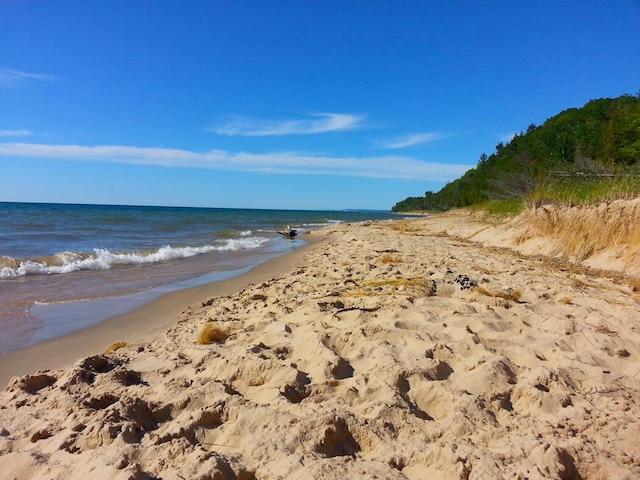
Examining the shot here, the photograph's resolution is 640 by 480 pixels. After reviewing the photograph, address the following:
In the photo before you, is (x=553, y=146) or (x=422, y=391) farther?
(x=553, y=146)

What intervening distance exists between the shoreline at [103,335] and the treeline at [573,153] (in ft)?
32.6

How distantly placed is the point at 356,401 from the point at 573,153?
40.6 meters

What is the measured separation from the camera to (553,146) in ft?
139

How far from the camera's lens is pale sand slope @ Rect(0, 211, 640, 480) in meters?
2.11

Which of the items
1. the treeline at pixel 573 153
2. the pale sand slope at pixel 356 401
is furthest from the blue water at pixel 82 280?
the treeline at pixel 573 153

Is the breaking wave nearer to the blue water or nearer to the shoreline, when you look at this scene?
the blue water

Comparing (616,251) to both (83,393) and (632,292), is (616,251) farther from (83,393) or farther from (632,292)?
(83,393)

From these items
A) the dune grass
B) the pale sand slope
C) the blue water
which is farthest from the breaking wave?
the dune grass

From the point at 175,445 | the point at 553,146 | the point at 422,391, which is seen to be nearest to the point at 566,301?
the point at 422,391

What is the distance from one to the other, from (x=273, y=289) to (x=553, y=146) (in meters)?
44.9

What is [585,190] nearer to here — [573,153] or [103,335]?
[103,335]

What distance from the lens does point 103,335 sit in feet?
16.5

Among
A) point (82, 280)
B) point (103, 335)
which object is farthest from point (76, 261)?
point (103, 335)

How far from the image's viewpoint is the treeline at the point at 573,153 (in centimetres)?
1188
